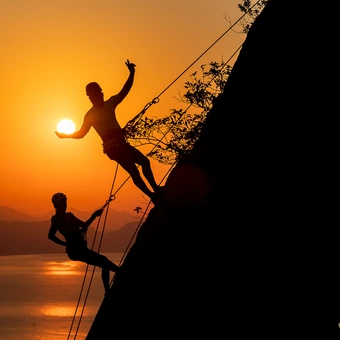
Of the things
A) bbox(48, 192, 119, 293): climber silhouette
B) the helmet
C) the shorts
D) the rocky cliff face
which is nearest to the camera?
the rocky cliff face

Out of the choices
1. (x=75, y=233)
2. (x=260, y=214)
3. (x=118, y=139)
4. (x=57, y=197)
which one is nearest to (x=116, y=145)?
(x=118, y=139)

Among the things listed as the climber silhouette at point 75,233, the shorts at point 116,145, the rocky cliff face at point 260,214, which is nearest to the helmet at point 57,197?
the climber silhouette at point 75,233

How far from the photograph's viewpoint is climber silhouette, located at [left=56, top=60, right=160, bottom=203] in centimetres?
1188

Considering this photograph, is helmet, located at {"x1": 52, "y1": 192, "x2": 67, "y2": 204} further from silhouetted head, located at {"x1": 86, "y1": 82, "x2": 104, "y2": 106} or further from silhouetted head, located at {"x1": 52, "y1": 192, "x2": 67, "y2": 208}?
silhouetted head, located at {"x1": 86, "y1": 82, "x2": 104, "y2": 106}

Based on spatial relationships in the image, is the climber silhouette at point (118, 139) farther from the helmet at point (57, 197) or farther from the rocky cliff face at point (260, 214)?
the rocky cliff face at point (260, 214)

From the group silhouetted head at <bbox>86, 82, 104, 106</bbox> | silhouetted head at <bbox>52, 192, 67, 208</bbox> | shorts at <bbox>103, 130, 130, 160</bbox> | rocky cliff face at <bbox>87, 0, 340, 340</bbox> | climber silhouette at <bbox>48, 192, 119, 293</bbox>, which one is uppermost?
silhouetted head at <bbox>86, 82, 104, 106</bbox>

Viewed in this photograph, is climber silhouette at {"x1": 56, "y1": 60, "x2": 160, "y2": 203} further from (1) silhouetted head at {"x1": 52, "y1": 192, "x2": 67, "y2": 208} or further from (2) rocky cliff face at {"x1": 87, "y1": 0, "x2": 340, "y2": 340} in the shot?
(2) rocky cliff face at {"x1": 87, "y1": 0, "x2": 340, "y2": 340}

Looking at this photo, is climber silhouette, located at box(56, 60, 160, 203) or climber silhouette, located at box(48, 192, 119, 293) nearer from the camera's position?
climber silhouette, located at box(48, 192, 119, 293)

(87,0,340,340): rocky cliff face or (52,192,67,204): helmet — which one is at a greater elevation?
(52,192,67,204): helmet

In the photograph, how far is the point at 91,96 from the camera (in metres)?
11.9

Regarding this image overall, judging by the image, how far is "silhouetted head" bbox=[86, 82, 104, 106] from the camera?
11680 mm

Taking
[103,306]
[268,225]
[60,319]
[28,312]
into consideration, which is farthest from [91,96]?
[28,312]

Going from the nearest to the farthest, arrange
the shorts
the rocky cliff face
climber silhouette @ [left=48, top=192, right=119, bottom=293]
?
the rocky cliff face → climber silhouette @ [left=48, top=192, right=119, bottom=293] → the shorts

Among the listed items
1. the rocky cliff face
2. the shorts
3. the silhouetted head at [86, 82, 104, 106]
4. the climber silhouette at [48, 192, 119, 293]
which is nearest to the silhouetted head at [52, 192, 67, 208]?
the climber silhouette at [48, 192, 119, 293]
